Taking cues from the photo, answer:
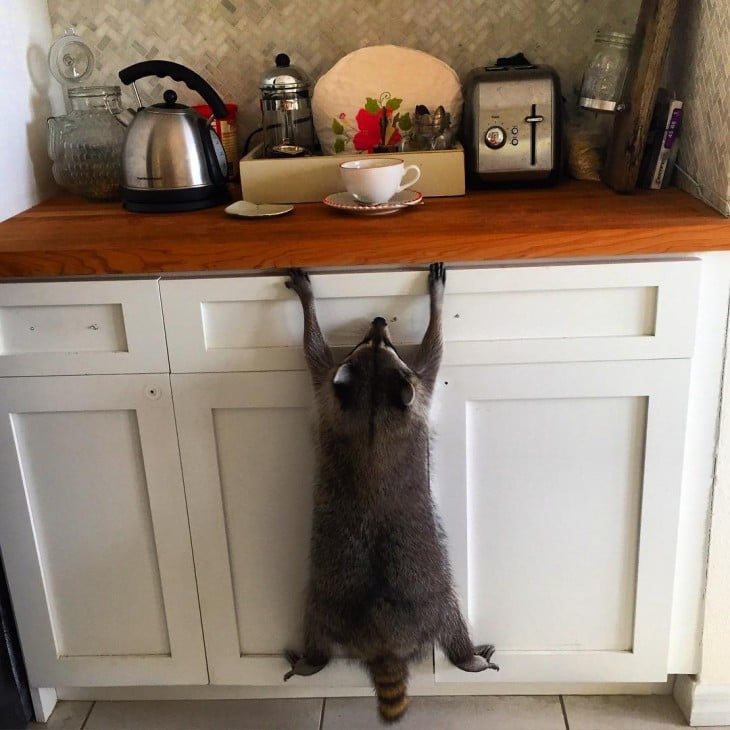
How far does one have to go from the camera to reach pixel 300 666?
1606 millimetres

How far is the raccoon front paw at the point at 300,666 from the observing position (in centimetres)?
159

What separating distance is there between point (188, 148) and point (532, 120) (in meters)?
0.70

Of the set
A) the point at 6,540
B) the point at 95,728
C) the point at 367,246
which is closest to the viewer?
the point at 367,246

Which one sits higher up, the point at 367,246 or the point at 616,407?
the point at 367,246

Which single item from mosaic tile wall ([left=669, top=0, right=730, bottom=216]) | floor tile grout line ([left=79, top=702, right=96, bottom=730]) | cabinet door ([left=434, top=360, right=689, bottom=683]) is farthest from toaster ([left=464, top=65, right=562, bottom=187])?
floor tile grout line ([left=79, top=702, right=96, bottom=730])

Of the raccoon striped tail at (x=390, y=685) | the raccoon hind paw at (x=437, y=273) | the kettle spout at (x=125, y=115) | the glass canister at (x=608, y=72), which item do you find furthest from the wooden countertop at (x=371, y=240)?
the raccoon striped tail at (x=390, y=685)

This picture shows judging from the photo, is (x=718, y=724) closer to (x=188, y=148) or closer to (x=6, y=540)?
(x=6, y=540)

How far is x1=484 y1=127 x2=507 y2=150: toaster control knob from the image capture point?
1679 millimetres

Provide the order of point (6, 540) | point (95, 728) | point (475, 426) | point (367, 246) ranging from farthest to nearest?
point (95, 728), point (6, 540), point (475, 426), point (367, 246)

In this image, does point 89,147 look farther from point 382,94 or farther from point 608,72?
point 608,72

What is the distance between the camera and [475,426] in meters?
1.48

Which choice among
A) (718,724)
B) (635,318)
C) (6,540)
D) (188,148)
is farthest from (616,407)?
(6,540)

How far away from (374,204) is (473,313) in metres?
0.29

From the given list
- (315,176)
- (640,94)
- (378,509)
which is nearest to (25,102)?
(315,176)
